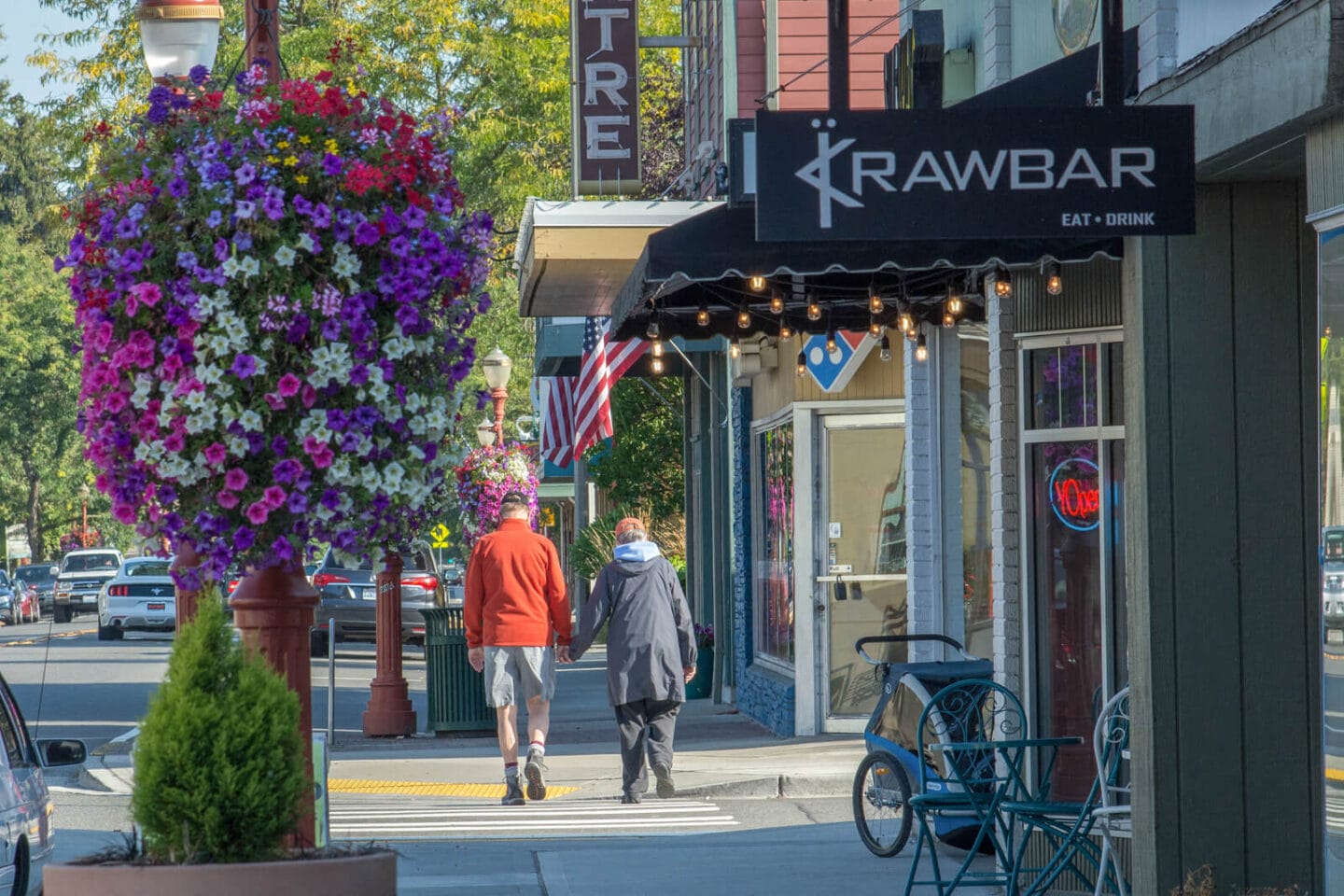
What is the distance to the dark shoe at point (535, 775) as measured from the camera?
39.4 ft

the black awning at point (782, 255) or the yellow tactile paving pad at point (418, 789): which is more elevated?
the black awning at point (782, 255)

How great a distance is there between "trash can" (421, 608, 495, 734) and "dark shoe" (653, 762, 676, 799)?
14.0ft

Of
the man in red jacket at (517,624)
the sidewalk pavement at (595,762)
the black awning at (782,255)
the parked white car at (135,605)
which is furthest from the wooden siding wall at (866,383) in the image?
the parked white car at (135,605)

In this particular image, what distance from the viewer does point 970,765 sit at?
8.78 m

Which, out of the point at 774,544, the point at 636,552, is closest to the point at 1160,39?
the point at 636,552

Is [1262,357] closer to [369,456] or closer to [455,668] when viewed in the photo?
[369,456]

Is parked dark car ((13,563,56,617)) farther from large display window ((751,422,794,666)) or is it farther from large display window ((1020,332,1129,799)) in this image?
large display window ((1020,332,1129,799))

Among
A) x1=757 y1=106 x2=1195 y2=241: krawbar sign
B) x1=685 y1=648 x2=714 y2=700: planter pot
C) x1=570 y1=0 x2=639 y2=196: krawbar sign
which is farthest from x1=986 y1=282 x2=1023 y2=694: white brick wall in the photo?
x1=685 y1=648 x2=714 y2=700: planter pot

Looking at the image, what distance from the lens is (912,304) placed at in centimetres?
1091

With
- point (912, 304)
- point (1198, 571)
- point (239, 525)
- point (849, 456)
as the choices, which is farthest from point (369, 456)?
point (849, 456)

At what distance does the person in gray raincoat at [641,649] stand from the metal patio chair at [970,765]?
260 cm

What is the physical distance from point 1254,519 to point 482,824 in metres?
5.57

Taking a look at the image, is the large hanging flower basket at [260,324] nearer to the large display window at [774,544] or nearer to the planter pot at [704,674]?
the large display window at [774,544]

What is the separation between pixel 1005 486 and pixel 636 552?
3.31 metres
